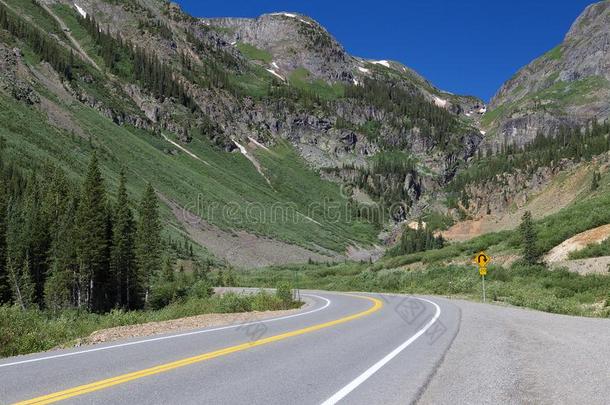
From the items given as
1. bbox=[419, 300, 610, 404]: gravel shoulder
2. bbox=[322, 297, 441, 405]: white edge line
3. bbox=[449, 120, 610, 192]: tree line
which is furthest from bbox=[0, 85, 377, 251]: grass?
bbox=[419, 300, 610, 404]: gravel shoulder

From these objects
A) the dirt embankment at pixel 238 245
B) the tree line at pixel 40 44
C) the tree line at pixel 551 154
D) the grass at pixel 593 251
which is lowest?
the grass at pixel 593 251

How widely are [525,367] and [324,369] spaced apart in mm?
3136

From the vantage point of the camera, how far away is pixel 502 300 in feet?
84.5

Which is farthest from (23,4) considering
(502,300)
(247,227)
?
(502,300)

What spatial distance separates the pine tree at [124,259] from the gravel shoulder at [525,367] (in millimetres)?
44866

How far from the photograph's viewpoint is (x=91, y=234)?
152ft

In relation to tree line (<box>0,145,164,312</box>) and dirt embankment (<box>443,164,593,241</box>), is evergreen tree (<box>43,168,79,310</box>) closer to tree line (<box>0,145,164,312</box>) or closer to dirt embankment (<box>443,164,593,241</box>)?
tree line (<box>0,145,164,312</box>)

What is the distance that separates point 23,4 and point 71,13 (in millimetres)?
20446

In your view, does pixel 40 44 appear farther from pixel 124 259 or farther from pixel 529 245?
pixel 529 245

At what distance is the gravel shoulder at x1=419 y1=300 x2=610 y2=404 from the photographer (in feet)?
20.4

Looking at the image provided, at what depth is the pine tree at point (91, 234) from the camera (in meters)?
46.1

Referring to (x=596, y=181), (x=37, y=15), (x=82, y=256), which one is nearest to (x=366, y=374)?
(x=82, y=256)

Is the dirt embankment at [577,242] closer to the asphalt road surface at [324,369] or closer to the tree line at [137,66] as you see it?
the asphalt road surface at [324,369]

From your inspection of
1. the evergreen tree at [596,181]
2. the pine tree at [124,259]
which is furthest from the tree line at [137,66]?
the evergreen tree at [596,181]
